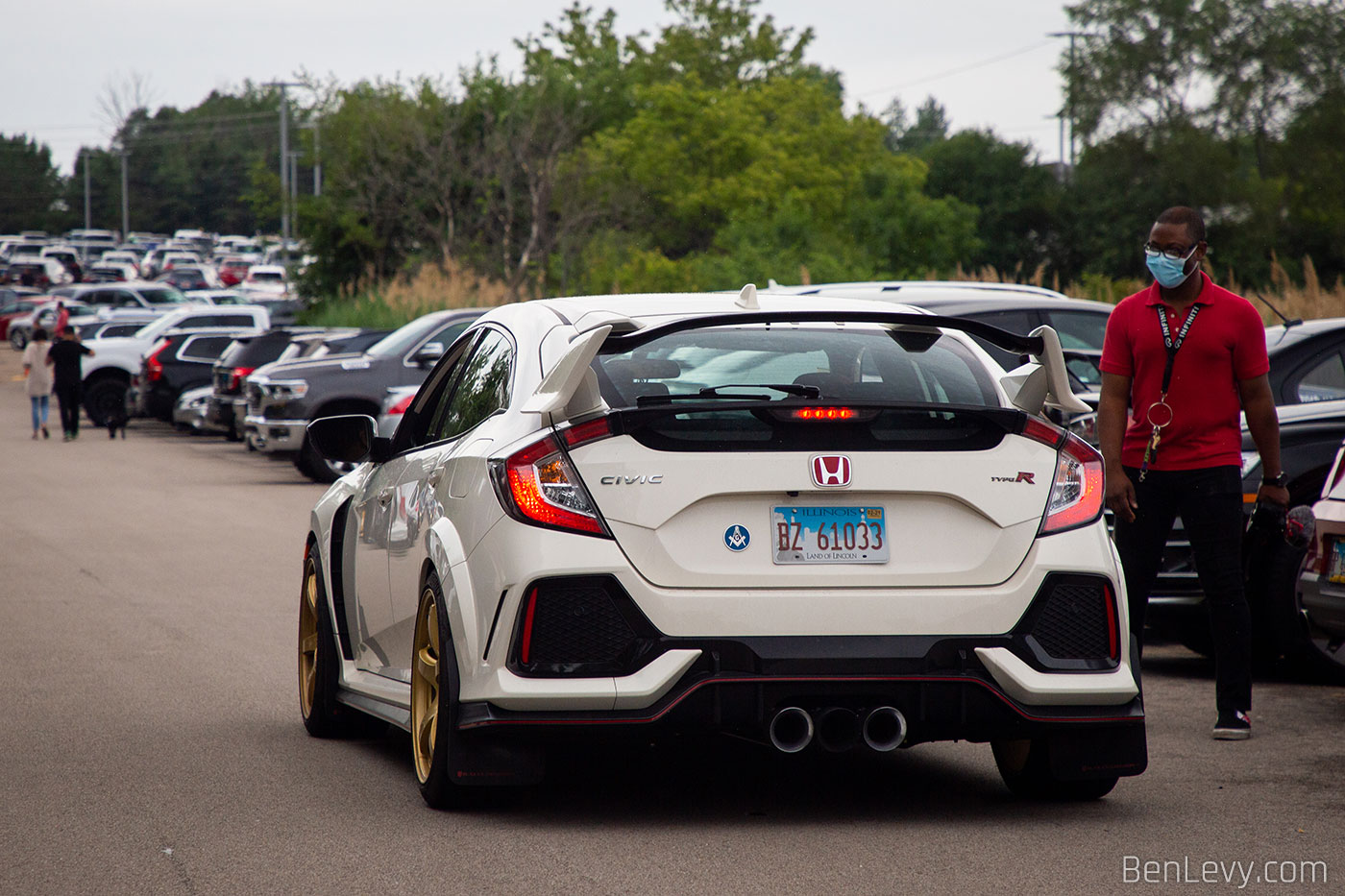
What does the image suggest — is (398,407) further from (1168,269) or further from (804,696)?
(804,696)

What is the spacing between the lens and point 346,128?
48.7 metres

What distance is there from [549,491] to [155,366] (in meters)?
29.1

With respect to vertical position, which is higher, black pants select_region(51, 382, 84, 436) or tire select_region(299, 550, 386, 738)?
tire select_region(299, 550, 386, 738)

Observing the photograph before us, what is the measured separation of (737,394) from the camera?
219 inches

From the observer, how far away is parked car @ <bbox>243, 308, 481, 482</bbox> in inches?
A: 878


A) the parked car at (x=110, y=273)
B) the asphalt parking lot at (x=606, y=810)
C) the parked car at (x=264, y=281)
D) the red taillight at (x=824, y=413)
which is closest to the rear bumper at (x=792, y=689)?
the asphalt parking lot at (x=606, y=810)

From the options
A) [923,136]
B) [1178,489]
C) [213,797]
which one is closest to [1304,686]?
[1178,489]

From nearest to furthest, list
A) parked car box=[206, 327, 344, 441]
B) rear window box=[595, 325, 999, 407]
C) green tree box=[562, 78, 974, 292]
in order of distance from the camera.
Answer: rear window box=[595, 325, 999, 407] → parked car box=[206, 327, 344, 441] → green tree box=[562, 78, 974, 292]

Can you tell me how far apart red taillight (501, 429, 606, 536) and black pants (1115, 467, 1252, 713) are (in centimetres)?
266

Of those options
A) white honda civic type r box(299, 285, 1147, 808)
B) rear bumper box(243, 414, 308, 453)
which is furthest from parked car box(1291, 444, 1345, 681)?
rear bumper box(243, 414, 308, 453)

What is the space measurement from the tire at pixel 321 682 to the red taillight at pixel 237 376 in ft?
69.5

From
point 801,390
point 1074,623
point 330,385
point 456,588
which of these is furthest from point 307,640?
point 330,385

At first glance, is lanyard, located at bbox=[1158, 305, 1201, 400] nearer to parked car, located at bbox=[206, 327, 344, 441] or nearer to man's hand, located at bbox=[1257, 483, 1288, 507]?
man's hand, located at bbox=[1257, 483, 1288, 507]

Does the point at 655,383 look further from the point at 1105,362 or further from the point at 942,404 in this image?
the point at 1105,362
